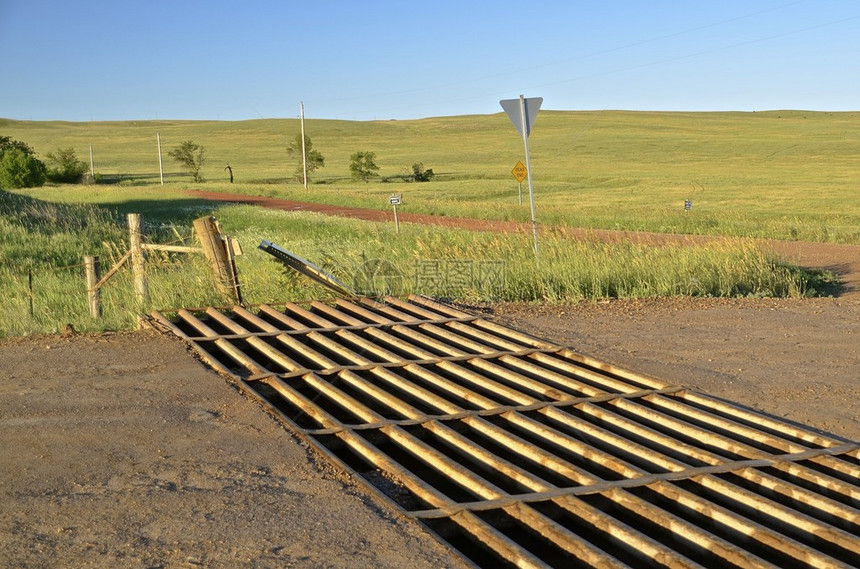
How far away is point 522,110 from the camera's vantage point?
35.8 ft

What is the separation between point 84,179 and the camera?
210 ft

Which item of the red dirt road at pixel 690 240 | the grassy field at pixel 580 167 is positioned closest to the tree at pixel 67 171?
the grassy field at pixel 580 167

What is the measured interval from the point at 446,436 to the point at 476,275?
17.4 feet

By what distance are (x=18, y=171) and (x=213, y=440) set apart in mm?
58179

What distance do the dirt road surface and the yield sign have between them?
10.1 ft

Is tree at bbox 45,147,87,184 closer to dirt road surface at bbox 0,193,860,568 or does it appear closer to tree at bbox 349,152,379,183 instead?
tree at bbox 349,152,379,183

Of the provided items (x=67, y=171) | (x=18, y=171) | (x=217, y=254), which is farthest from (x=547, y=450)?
(x=67, y=171)

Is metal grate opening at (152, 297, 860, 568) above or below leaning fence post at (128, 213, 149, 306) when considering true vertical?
below

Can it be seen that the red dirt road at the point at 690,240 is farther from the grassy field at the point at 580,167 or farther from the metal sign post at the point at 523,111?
the metal sign post at the point at 523,111

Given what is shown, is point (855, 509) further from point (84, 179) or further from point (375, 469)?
point (84, 179)

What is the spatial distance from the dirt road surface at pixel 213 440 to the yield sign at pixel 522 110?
3085 millimetres

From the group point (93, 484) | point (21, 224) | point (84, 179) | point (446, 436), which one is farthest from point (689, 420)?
point (84, 179)

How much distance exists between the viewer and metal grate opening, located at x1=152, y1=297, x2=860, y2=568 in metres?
3.78

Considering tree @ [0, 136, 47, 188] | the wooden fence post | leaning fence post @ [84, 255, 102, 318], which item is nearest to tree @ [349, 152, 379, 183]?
tree @ [0, 136, 47, 188]
